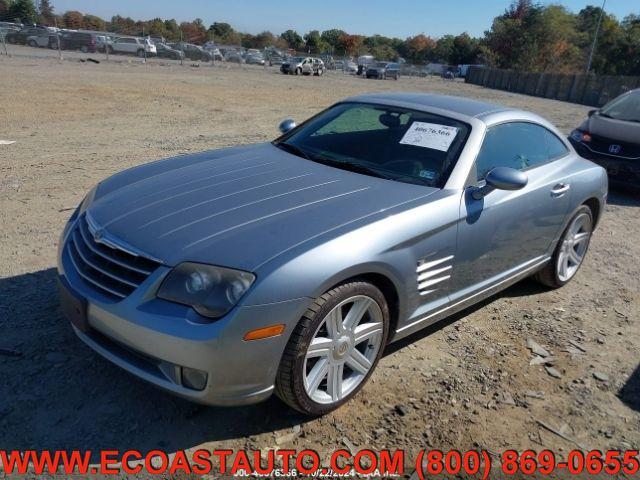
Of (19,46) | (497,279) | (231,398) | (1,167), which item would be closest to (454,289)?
(497,279)

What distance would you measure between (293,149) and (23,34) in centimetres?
4718

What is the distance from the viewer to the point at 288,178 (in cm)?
337

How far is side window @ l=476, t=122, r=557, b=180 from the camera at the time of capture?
11.8ft

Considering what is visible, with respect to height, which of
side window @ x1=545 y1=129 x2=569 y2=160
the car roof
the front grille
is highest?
the car roof

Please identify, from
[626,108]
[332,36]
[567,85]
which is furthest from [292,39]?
[626,108]

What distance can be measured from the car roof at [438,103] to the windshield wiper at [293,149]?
685 mm

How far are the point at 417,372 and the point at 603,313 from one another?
1.97 m

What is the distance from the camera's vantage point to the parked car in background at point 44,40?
136 ft

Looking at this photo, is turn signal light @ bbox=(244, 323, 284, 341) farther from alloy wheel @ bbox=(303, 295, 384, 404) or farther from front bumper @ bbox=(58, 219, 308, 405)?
alloy wheel @ bbox=(303, 295, 384, 404)

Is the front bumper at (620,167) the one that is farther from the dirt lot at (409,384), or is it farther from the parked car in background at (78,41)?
the parked car in background at (78,41)

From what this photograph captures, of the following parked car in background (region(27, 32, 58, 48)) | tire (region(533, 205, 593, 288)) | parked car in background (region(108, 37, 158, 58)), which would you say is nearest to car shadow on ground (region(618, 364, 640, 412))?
tire (region(533, 205, 593, 288))

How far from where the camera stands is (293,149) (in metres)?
4.03

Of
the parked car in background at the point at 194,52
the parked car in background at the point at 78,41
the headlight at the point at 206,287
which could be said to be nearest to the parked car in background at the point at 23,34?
the parked car in background at the point at 78,41

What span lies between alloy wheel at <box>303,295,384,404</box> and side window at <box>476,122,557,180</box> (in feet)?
4.23
